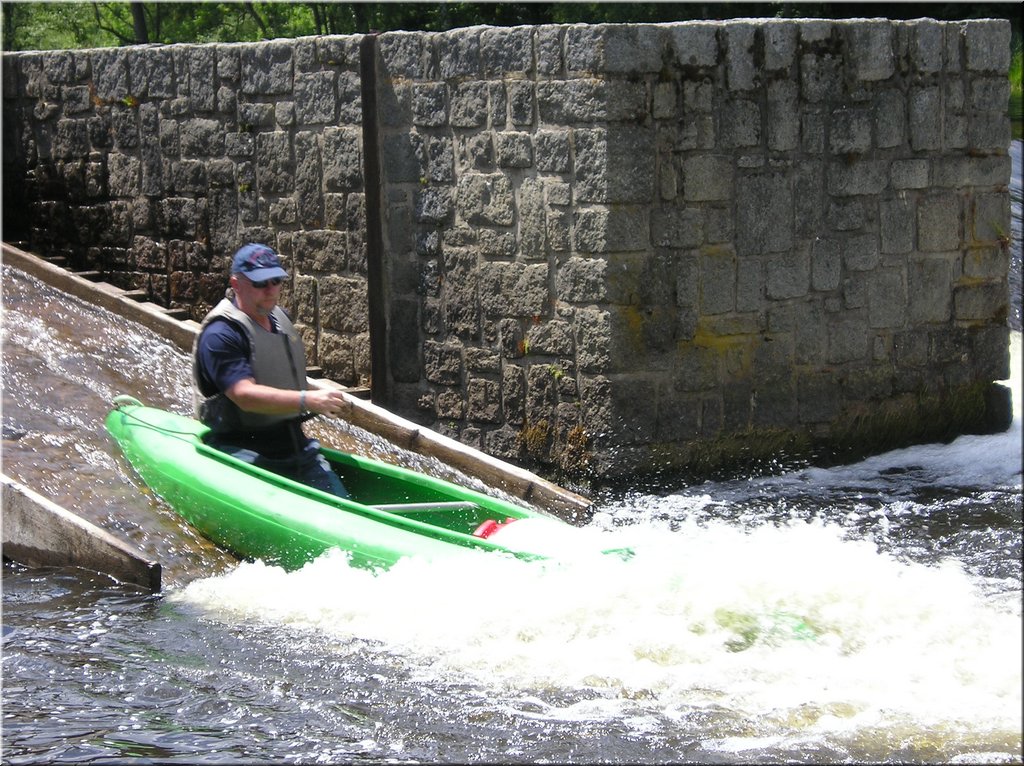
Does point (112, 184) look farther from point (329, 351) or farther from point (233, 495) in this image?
point (233, 495)

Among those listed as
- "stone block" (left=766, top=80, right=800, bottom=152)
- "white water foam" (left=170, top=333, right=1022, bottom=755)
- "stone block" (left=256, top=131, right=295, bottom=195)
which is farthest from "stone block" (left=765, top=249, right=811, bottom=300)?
"stone block" (left=256, top=131, right=295, bottom=195)

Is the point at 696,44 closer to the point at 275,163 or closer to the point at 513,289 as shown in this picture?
the point at 513,289

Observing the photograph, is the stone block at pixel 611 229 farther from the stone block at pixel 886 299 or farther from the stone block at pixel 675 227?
the stone block at pixel 886 299

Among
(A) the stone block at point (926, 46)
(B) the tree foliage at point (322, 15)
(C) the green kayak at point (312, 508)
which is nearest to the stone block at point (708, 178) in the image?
(A) the stone block at point (926, 46)

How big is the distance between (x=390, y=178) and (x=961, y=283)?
3355mm

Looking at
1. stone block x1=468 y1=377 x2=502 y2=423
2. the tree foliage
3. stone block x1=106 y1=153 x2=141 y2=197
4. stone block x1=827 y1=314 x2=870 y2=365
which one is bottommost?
stone block x1=468 y1=377 x2=502 y2=423

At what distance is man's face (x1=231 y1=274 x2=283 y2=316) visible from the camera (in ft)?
19.8

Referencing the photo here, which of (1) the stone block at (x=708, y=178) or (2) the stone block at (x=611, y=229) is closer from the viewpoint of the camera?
(2) the stone block at (x=611, y=229)

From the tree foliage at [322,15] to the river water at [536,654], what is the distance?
7.89 m

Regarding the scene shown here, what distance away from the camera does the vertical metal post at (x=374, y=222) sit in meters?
7.81

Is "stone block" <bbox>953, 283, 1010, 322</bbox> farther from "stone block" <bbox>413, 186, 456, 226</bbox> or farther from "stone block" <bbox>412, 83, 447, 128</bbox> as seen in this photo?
"stone block" <bbox>412, 83, 447, 128</bbox>

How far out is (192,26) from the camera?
16141 mm

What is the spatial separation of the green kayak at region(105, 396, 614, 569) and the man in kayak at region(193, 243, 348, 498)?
147 millimetres

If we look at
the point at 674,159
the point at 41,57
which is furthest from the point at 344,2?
the point at 674,159
